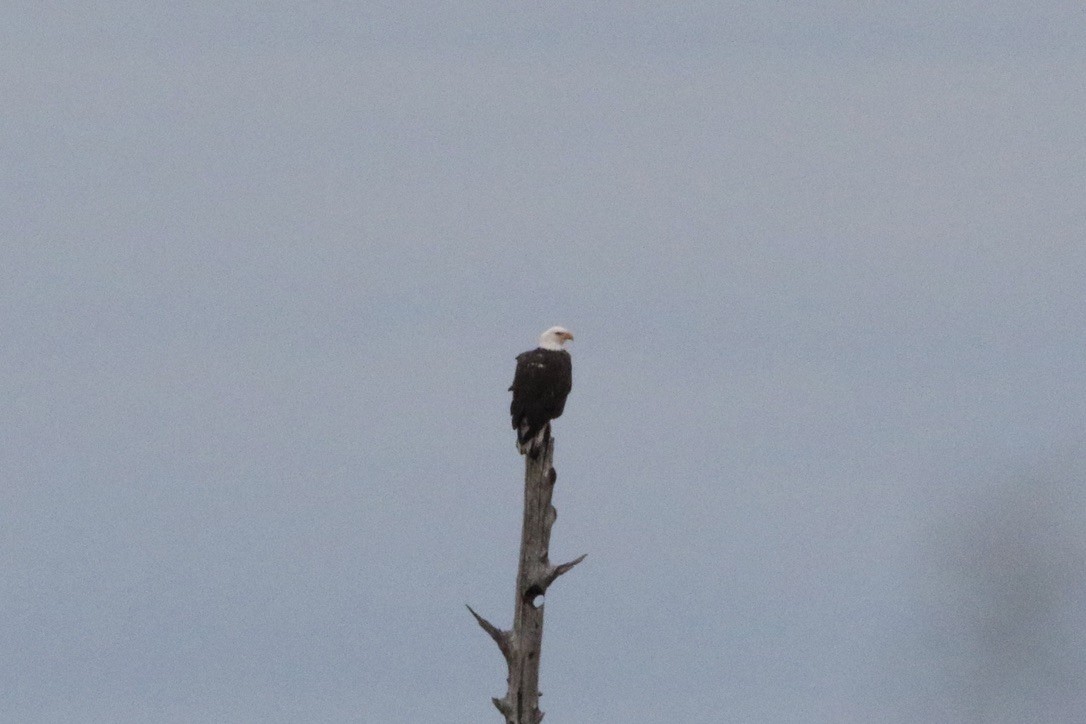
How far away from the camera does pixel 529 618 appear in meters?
19.8

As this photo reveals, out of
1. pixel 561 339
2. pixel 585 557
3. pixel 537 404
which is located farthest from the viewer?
pixel 561 339

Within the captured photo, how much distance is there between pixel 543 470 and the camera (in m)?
20.0

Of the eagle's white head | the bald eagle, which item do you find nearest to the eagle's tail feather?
the bald eagle

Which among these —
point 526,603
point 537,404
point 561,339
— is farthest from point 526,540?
point 561,339

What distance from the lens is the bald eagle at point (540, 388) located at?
822 inches

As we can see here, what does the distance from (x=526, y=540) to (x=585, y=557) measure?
0.73 metres

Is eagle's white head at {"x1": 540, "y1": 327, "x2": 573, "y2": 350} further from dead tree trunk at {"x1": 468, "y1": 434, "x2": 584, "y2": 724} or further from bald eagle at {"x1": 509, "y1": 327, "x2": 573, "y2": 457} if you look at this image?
dead tree trunk at {"x1": 468, "y1": 434, "x2": 584, "y2": 724}

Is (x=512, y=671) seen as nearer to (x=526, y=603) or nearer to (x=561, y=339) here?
(x=526, y=603)

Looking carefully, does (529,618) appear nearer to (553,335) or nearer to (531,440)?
(531,440)

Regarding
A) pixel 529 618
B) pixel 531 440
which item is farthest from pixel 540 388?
pixel 529 618

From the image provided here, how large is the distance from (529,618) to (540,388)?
9.80ft

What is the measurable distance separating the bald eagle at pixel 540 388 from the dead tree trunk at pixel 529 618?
0.86 m

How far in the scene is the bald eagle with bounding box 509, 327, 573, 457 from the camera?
2088 cm

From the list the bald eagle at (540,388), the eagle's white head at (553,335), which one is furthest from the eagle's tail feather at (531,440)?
the eagle's white head at (553,335)
